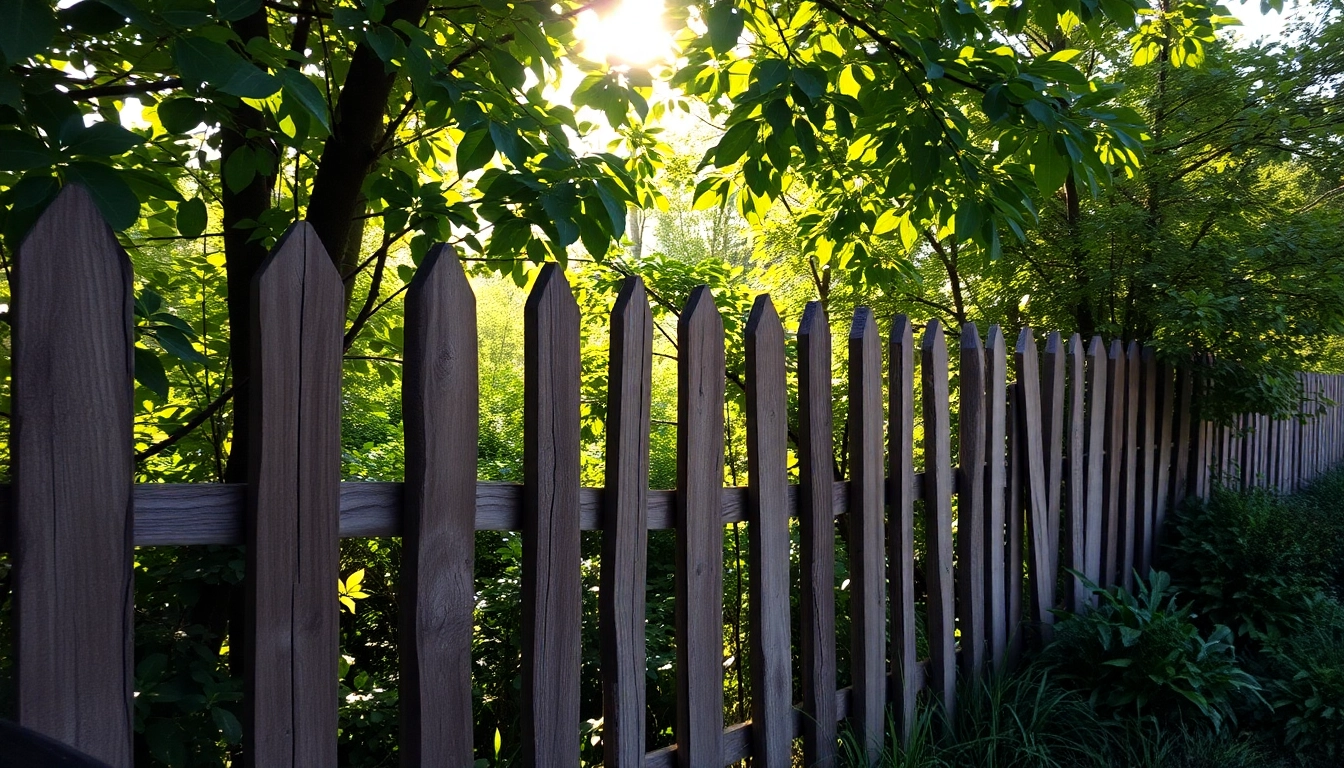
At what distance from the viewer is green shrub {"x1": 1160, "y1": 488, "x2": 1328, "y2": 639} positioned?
434cm

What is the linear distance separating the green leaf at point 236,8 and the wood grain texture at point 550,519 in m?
0.74

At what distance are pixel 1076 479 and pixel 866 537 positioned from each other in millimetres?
1797

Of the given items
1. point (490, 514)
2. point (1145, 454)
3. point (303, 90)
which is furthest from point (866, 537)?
point (1145, 454)

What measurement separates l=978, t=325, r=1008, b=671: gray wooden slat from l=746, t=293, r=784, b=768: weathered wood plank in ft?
4.56

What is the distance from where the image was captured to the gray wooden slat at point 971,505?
345 cm

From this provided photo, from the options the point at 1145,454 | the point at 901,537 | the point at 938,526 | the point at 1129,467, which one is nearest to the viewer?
the point at 901,537

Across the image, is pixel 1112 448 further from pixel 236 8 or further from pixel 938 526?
pixel 236 8

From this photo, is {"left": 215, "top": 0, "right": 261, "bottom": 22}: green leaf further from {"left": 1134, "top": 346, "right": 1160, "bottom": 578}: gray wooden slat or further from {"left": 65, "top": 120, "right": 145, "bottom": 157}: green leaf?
{"left": 1134, "top": 346, "right": 1160, "bottom": 578}: gray wooden slat

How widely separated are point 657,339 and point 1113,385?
9.98ft

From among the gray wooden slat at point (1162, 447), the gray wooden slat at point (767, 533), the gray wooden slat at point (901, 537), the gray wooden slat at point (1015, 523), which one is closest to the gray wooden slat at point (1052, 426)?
the gray wooden slat at point (1015, 523)

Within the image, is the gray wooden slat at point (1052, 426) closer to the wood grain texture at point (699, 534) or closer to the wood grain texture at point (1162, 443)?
the wood grain texture at point (1162, 443)

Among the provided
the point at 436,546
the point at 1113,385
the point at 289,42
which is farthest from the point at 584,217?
the point at 1113,385

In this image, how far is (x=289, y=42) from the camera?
314 centimetres

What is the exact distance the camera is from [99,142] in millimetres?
1409
